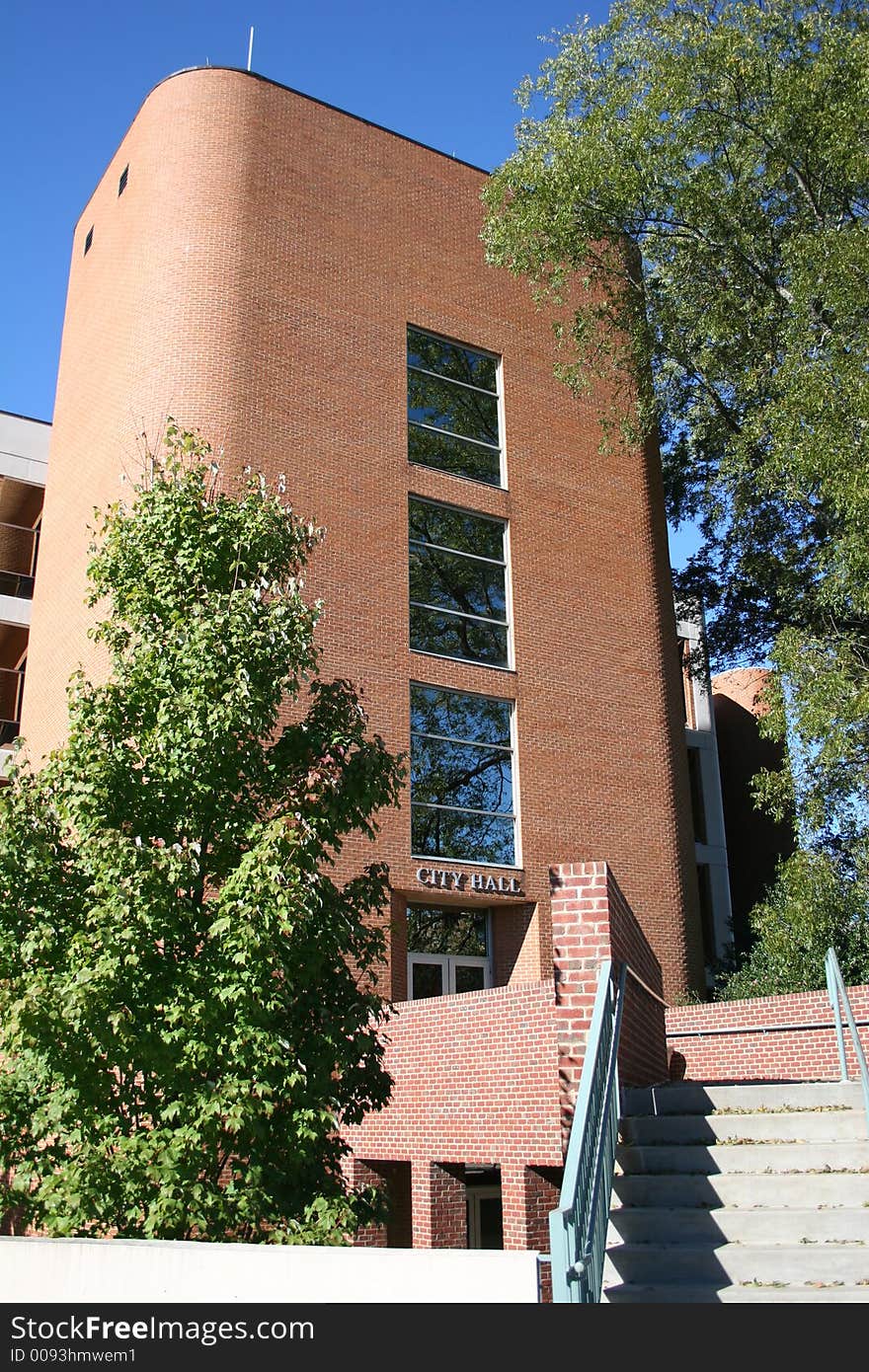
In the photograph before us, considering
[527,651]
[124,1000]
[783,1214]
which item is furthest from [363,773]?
[527,651]

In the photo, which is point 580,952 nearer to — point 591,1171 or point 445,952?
point 591,1171

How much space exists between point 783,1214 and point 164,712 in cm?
505

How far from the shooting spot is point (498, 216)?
71.2 feet

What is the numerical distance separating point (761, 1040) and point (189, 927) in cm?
933

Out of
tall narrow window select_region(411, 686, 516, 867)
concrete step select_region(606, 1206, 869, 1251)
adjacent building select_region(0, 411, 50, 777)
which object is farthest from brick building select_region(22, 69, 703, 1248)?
concrete step select_region(606, 1206, 869, 1251)

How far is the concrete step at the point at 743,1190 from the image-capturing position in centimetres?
646

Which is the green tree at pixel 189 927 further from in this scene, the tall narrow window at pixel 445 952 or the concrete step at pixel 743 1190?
the tall narrow window at pixel 445 952

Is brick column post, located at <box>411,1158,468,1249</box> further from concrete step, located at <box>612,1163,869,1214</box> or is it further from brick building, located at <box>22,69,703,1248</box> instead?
concrete step, located at <box>612,1163,869,1214</box>

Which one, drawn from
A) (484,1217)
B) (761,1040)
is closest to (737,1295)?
(761,1040)

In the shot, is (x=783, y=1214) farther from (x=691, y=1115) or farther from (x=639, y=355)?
(x=639, y=355)

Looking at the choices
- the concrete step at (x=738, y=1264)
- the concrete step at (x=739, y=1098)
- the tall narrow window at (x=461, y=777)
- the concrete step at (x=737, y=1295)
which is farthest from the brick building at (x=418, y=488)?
the concrete step at (x=737, y=1295)

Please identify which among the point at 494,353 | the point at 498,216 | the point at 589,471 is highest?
the point at 498,216

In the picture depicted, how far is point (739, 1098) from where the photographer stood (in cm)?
791

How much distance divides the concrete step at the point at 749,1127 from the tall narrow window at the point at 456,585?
13043mm
